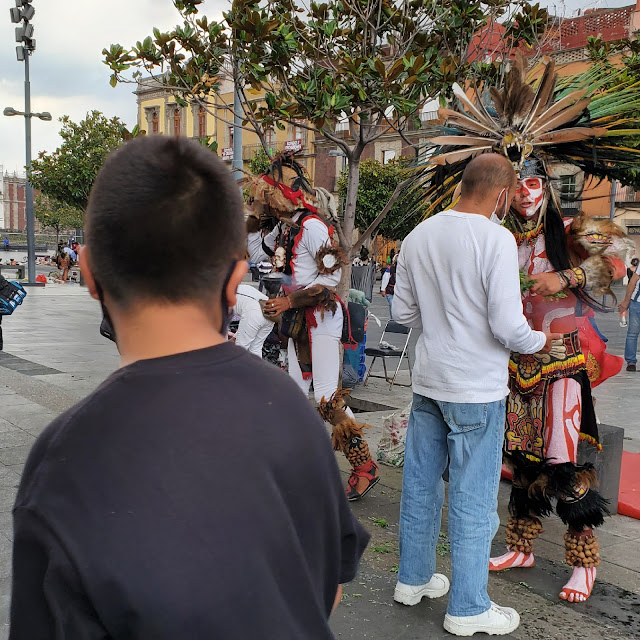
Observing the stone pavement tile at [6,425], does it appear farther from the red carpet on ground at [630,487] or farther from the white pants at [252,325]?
the red carpet on ground at [630,487]

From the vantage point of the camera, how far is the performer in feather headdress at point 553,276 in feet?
10.8

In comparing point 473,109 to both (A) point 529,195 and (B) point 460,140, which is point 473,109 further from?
(A) point 529,195

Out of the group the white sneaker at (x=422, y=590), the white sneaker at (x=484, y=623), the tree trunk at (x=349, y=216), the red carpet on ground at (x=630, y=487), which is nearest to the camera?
the white sneaker at (x=484, y=623)

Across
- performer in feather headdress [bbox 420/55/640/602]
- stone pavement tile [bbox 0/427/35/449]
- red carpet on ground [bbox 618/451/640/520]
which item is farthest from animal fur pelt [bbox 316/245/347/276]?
stone pavement tile [bbox 0/427/35/449]

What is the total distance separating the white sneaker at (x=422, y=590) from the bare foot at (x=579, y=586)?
0.52m

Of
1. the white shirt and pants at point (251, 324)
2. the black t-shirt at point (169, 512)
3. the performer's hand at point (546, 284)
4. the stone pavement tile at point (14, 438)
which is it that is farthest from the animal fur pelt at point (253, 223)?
the black t-shirt at point (169, 512)

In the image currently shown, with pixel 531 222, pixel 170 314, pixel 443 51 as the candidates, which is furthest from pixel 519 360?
pixel 443 51

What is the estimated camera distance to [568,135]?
3.46 meters

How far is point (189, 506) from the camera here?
1.02 metres

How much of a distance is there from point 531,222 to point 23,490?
9.55 ft

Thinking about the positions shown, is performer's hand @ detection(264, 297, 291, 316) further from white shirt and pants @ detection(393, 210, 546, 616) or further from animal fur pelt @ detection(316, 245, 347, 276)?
white shirt and pants @ detection(393, 210, 546, 616)

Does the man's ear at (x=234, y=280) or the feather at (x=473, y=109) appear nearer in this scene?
the man's ear at (x=234, y=280)

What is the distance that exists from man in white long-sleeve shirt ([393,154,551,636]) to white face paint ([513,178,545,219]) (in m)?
0.45

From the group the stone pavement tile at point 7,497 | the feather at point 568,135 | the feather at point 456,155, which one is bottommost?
the stone pavement tile at point 7,497
